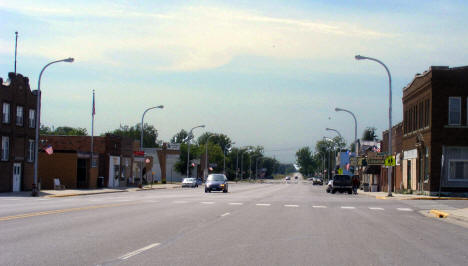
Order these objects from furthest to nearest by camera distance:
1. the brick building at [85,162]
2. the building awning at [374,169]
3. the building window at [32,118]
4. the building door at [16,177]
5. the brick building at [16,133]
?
the building awning at [374,169] < the brick building at [85,162] < the building window at [32,118] < the building door at [16,177] < the brick building at [16,133]

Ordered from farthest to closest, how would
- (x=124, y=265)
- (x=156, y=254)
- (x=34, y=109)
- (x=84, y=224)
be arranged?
(x=34, y=109) → (x=84, y=224) → (x=156, y=254) → (x=124, y=265)

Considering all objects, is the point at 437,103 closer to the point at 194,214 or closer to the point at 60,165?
the point at 194,214

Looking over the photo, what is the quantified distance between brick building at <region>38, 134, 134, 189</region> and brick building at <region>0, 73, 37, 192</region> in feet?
24.5

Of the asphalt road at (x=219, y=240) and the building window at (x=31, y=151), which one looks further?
the building window at (x=31, y=151)

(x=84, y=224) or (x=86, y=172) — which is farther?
(x=86, y=172)

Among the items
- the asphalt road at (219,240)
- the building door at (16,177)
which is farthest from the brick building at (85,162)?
the asphalt road at (219,240)

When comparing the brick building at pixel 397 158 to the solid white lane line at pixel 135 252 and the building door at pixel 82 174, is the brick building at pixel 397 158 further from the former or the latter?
the solid white lane line at pixel 135 252

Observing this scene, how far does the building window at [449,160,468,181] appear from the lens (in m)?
46.3

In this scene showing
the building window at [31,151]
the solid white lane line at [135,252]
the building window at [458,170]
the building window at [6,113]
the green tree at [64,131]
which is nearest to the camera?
the solid white lane line at [135,252]

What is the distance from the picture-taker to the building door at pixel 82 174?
204 ft

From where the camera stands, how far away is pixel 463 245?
14.6 metres

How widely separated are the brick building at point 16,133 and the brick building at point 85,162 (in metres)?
7.47

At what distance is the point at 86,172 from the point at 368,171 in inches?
1402

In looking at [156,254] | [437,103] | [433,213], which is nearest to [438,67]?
[437,103]
